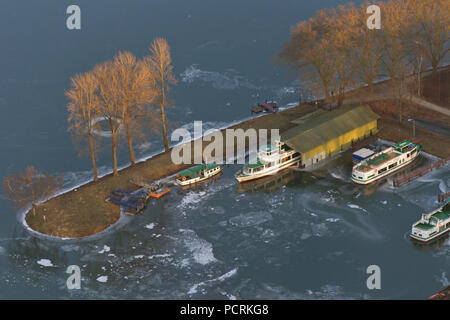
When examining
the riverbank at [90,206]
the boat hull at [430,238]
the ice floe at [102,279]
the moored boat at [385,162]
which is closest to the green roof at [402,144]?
the moored boat at [385,162]

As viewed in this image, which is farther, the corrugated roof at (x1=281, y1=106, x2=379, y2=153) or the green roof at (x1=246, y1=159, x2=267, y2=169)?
the corrugated roof at (x1=281, y1=106, x2=379, y2=153)

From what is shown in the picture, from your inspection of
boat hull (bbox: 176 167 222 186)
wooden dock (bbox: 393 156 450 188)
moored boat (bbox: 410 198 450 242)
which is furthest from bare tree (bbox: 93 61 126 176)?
moored boat (bbox: 410 198 450 242)

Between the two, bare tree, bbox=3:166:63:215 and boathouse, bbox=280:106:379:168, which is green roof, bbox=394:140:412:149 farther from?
bare tree, bbox=3:166:63:215

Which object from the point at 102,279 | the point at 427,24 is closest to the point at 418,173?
the point at 427,24

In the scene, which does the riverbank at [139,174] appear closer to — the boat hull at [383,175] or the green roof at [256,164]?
the boat hull at [383,175]

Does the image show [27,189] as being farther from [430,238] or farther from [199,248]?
[430,238]
